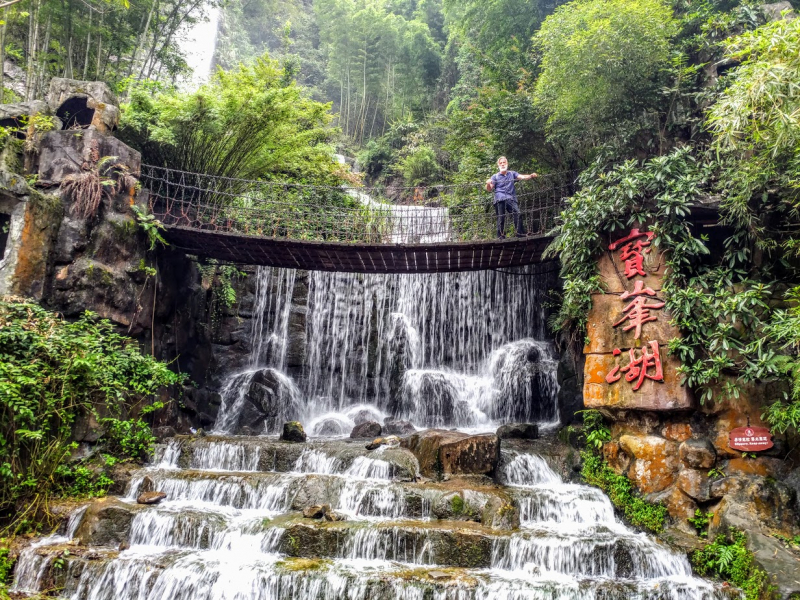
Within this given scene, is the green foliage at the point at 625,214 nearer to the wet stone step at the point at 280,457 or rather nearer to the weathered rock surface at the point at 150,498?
the wet stone step at the point at 280,457

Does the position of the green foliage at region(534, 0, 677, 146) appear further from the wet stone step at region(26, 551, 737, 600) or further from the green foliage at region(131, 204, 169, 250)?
the green foliage at region(131, 204, 169, 250)

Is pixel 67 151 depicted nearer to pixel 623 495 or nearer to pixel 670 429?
pixel 623 495

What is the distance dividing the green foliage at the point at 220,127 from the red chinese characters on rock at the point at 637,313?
692 centimetres

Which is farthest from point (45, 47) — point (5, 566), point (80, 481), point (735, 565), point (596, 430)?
point (735, 565)

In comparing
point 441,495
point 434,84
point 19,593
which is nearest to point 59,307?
point 19,593

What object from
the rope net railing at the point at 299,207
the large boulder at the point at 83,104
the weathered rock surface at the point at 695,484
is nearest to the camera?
the weathered rock surface at the point at 695,484

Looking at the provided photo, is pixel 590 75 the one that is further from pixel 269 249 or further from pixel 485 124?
pixel 269 249

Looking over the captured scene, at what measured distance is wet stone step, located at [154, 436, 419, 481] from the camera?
677 cm

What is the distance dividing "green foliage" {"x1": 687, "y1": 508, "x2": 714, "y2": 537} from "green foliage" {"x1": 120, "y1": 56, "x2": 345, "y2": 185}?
927 cm

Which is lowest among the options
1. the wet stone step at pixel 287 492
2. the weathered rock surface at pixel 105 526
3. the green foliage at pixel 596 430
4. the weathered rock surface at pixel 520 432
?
the weathered rock surface at pixel 105 526

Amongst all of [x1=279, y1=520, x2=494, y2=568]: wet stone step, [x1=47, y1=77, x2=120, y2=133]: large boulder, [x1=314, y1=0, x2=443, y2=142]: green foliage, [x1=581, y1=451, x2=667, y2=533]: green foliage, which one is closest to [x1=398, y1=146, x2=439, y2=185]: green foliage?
[x1=314, y1=0, x2=443, y2=142]: green foliage

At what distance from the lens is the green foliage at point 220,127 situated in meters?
9.50

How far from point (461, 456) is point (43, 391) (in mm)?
5041

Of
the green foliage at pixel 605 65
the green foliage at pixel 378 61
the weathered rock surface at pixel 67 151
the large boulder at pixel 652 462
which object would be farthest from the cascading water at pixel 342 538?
the green foliage at pixel 378 61
